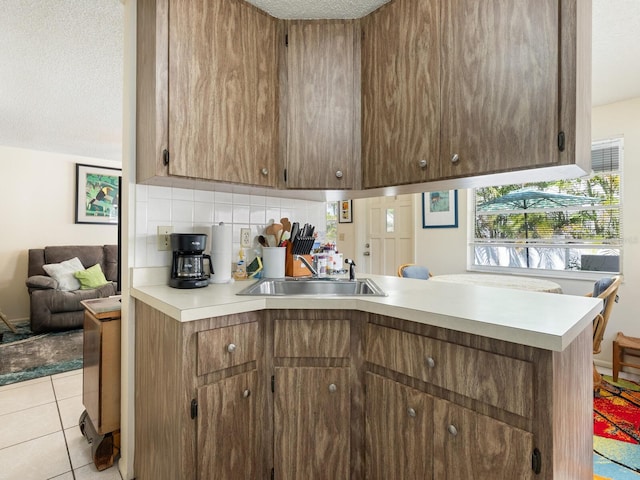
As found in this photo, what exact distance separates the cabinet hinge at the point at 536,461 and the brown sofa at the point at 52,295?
15.7 feet

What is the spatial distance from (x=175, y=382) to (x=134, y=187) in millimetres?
1003

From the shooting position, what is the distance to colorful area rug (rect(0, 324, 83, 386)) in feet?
9.59

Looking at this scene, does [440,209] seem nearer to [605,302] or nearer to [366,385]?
[605,302]

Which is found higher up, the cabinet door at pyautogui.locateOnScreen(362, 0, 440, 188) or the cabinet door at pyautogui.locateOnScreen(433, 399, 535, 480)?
the cabinet door at pyautogui.locateOnScreen(362, 0, 440, 188)

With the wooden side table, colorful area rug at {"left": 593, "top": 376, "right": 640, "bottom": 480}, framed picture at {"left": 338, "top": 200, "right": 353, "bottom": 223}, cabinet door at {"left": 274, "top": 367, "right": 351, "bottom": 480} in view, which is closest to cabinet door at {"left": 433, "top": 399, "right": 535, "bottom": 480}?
cabinet door at {"left": 274, "top": 367, "right": 351, "bottom": 480}

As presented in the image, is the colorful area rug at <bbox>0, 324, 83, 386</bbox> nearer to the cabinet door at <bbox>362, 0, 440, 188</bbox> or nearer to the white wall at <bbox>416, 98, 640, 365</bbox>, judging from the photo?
the cabinet door at <bbox>362, 0, 440, 188</bbox>

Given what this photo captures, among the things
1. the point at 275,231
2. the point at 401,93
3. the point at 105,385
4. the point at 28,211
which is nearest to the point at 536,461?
the point at 401,93

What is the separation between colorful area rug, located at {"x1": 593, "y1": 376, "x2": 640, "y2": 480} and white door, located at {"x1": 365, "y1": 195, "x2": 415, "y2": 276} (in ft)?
7.64

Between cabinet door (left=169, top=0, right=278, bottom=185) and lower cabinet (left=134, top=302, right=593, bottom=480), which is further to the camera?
cabinet door (left=169, top=0, right=278, bottom=185)

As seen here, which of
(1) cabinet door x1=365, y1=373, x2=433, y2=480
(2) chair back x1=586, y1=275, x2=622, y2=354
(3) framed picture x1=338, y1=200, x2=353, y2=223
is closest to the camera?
(1) cabinet door x1=365, y1=373, x2=433, y2=480

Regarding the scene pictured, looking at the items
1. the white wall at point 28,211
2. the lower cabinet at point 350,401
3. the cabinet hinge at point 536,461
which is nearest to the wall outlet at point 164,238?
the lower cabinet at point 350,401

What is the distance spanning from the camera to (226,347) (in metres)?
1.28

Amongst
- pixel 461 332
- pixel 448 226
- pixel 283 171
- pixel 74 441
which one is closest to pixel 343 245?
pixel 448 226

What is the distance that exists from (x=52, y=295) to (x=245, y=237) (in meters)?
3.46
